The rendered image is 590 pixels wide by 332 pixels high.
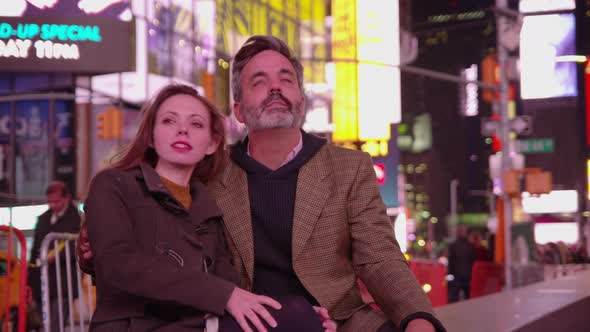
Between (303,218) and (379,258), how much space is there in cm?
32

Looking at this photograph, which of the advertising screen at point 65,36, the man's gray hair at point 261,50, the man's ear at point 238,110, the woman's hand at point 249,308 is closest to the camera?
the woman's hand at point 249,308

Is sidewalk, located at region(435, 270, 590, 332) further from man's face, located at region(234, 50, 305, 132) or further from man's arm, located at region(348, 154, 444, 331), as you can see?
man's face, located at region(234, 50, 305, 132)

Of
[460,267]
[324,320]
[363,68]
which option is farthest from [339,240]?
[363,68]

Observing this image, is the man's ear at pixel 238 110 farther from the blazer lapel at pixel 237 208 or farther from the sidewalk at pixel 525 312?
the sidewalk at pixel 525 312

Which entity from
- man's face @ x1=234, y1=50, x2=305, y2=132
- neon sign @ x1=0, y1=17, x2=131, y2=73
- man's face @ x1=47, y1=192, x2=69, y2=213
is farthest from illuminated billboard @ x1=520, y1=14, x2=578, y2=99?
man's face @ x1=234, y1=50, x2=305, y2=132

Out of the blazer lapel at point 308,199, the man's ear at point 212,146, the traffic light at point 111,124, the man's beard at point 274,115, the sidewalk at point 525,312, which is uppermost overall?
the traffic light at point 111,124

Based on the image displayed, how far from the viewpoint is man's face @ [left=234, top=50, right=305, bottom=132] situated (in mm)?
3973

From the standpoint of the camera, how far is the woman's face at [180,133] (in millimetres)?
3494

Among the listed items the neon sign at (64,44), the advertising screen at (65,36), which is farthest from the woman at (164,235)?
the neon sign at (64,44)

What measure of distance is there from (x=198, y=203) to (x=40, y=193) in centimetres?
2566

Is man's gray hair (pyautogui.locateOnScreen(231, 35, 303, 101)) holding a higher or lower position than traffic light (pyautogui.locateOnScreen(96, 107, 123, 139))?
lower

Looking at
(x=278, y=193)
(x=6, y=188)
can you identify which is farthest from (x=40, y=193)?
(x=278, y=193)

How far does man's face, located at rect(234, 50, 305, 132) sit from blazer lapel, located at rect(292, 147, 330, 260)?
216mm

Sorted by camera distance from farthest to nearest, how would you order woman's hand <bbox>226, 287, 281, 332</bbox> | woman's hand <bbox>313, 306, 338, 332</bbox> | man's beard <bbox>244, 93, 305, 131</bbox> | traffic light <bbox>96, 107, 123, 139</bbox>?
traffic light <bbox>96, 107, 123, 139</bbox>
man's beard <bbox>244, 93, 305, 131</bbox>
woman's hand <bbox>313, 306, 338, 332</bbox>
woman's hand <bbox>226, 287, 281, 332</bbox>
